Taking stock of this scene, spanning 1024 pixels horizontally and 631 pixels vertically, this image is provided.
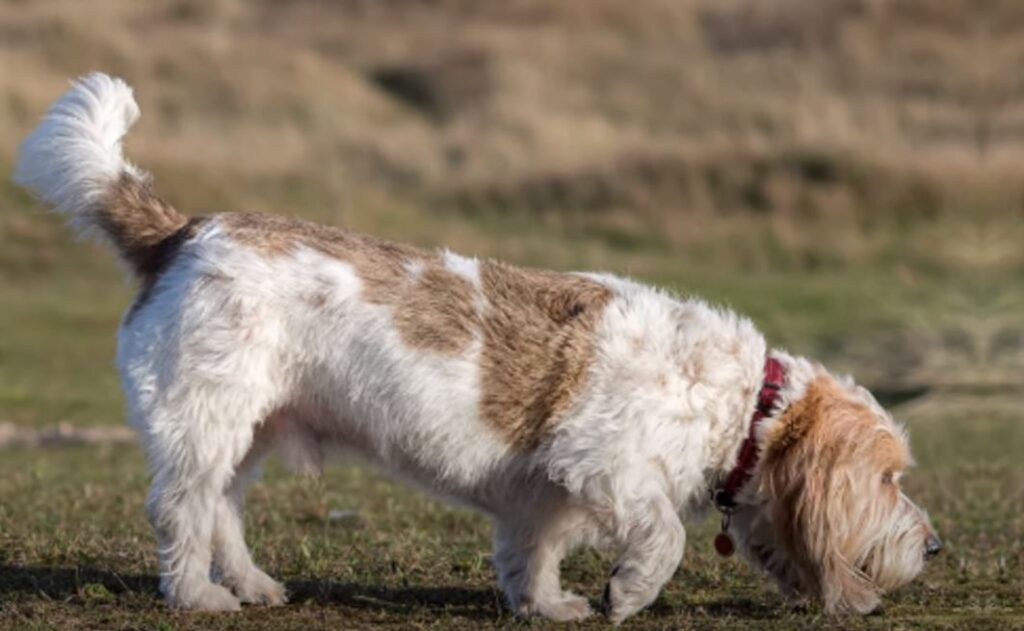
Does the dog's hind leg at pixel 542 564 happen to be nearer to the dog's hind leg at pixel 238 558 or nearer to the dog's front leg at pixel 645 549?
the dog's front leg at pixel 645 549

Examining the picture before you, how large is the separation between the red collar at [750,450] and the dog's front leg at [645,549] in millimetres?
332

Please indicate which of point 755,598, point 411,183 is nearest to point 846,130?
point 411,183

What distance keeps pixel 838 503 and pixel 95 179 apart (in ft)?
11.7

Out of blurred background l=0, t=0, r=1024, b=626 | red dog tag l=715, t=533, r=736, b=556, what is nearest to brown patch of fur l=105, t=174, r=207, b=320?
red dog tag l=715, t=533, r=736, b=556

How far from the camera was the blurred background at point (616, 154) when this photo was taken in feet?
72.9

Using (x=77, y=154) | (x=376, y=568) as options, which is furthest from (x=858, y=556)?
(x=77, y=154)

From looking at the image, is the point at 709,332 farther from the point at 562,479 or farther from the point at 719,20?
the point at 719,20

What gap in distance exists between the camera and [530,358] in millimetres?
7656

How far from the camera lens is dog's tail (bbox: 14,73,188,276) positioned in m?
7.93

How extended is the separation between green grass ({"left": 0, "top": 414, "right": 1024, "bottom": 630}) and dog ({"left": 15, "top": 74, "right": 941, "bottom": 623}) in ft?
0.99

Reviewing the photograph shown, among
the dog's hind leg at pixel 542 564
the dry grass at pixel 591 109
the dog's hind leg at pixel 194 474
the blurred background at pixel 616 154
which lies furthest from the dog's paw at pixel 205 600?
the dry grass at pixel 591 109

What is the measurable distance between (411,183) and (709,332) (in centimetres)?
2342

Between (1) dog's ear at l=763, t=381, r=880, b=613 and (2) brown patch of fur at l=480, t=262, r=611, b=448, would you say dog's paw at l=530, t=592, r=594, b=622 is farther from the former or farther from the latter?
(1) dog's ear at l=763, t=381, r=880, b=613

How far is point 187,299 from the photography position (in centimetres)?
754
